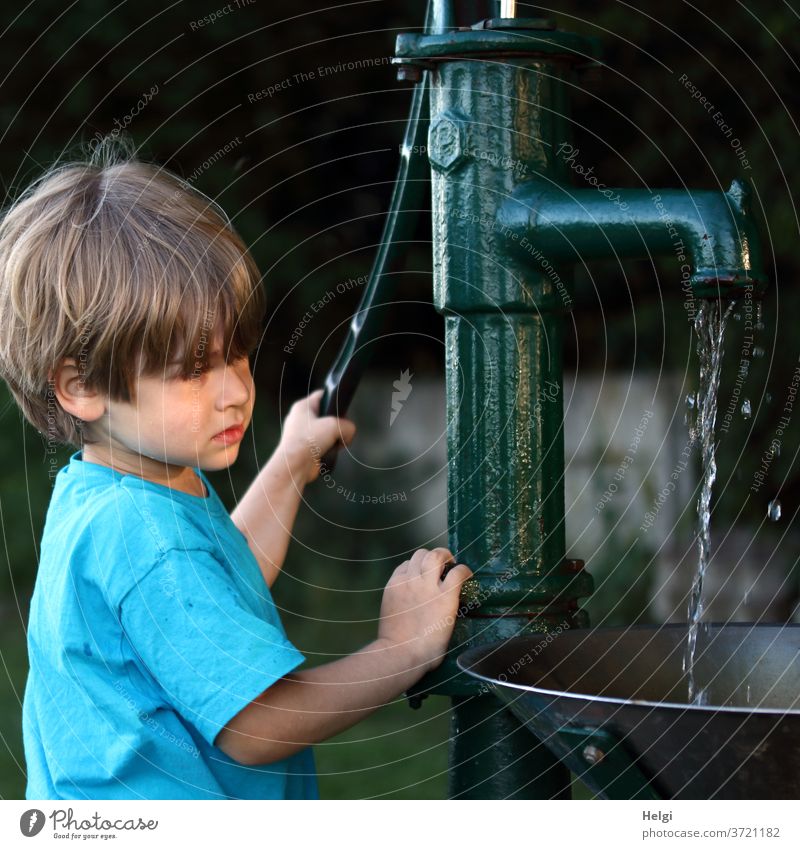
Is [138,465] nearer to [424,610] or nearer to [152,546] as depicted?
[152,546]

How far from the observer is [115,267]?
1198 millimetres

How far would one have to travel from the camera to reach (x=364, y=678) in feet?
3.82

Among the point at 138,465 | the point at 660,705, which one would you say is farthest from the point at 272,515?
the point at 660,705

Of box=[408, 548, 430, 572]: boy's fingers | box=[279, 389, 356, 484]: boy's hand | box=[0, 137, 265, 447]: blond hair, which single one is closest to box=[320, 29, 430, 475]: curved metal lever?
box=[279, 389, 356, 484]: boy's hand

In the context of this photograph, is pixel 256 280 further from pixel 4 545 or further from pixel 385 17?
pixel 4 545

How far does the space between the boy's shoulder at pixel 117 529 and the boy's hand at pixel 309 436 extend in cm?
29

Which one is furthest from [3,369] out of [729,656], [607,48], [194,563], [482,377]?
[607,48]

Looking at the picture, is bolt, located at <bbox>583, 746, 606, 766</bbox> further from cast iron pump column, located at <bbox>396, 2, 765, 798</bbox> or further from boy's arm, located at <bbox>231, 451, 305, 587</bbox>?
boy's arm, located at <bbox>231, 451, 305, 587</bbox>

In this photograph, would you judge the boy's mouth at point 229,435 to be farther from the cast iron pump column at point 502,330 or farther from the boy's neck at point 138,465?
the cast iron pump column at point 502,330

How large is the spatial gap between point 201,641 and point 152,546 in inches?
3.8

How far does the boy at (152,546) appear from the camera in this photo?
43.8 inches

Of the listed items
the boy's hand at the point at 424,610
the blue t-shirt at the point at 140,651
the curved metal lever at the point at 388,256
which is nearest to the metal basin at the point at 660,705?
the boy's hand at the point at 424,610

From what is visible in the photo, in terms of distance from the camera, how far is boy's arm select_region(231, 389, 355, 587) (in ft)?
5.01

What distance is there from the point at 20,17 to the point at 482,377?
257 cm
